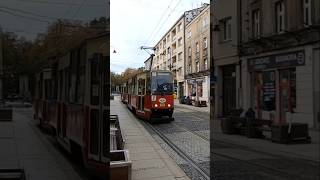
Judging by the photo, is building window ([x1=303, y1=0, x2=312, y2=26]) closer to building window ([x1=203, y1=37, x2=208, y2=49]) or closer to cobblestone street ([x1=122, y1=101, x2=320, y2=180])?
cobblestone street ([x1=122, y1=101, x2=320, y2=180])

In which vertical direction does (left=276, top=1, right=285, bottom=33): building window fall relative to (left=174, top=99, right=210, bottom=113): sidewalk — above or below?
above

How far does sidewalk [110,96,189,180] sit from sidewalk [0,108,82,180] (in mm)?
1177

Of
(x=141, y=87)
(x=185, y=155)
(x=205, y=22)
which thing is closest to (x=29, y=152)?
(x=141, y=87)

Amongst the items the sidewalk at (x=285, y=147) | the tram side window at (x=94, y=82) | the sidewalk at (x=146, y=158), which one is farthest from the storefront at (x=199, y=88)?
the sidewalk at (x=146, y=158)

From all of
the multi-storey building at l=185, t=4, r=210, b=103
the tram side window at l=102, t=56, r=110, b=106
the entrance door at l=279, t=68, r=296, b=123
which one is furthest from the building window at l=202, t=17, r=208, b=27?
the entrance door at l=279, t=68, r=296, b=123

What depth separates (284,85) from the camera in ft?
3.81

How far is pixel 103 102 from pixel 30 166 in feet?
1.75

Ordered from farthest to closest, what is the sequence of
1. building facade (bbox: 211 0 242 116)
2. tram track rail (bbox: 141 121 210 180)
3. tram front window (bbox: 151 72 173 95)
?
tram track rail (bbox: 141 121 210 180), tram front window (bbox: 151 72 173 95), building facade (bbox: 211 0 242 116)

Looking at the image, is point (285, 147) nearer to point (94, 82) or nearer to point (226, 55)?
point (226, 55)

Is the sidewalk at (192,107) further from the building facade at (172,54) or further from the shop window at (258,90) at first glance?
the shop window at (258,90)

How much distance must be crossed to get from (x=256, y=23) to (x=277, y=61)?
0.65ft

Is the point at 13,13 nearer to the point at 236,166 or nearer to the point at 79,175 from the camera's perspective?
the point at 79,175

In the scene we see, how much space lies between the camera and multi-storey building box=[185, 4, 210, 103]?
199cm

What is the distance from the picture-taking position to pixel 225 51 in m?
1.63
